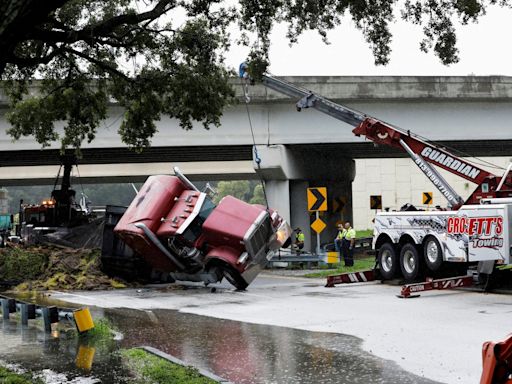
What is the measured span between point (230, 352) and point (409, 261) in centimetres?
1022

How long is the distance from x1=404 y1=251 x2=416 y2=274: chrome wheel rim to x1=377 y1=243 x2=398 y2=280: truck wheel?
15.2 inches

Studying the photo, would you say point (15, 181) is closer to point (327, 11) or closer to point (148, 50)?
point (148, 50)

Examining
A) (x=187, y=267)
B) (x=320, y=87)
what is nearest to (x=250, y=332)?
(x=187, y=267)

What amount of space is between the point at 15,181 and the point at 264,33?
50.4 meters

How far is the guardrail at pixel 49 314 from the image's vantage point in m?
12.2

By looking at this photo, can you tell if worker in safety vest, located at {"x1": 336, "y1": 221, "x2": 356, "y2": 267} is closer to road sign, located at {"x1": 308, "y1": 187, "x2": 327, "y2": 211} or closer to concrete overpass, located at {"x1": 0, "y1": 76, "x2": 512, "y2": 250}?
road sign, located at {"x1": 308, "y1": 187, "x2": 327, "y2": 211}

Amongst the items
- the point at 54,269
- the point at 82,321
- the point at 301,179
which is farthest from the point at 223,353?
the point at 301,179

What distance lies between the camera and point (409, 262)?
1988 cm

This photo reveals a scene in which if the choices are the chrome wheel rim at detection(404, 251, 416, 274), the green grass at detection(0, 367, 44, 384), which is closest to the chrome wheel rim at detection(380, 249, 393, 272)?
the chrome wheel rim at detection(404, 251, 416, 274)

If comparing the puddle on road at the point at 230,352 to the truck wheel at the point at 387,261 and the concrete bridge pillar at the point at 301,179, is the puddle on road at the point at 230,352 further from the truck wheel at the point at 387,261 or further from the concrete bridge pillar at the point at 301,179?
the concrete bridge pillar at the point at 301,179

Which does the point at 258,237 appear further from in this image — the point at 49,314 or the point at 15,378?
the point at 15,378

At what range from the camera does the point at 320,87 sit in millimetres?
32156

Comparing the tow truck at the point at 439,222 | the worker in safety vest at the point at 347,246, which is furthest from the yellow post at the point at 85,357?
the worker in safety vest at the point at 347,246

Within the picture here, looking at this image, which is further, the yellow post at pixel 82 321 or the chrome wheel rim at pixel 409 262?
the chrome wheel rim at pixel 409 262
